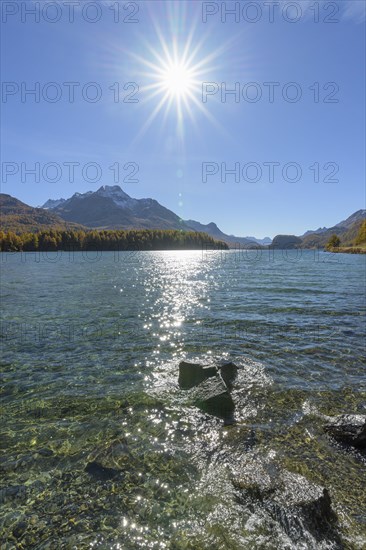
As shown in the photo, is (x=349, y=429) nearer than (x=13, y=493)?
No

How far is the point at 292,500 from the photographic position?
772cm

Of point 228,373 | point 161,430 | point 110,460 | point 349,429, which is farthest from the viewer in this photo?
point 228,373

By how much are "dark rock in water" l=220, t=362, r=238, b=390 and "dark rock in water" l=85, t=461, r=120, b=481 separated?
7.01 metres

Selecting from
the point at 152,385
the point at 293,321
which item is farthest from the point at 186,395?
the point at 293,321

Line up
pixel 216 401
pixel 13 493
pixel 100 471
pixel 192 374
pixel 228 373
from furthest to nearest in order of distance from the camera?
pixel 228 373
pixel 192 374
pixel 216 401
pixel 100 471
pixel 13 493

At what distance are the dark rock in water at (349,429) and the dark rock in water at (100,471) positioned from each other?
24.7 feet

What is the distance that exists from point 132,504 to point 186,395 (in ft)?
19.8

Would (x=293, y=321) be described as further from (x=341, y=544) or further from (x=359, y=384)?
(x=341, y=544)

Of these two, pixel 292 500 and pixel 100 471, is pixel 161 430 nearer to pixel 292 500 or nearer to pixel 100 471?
pixel 100 471

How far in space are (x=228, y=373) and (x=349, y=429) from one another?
19.5 ft

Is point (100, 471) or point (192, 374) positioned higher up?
point (192, 374)

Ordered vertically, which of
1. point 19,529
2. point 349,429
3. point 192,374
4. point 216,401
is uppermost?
point 192,374

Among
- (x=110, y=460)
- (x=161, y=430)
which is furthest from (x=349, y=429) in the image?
(x=110, y=460)

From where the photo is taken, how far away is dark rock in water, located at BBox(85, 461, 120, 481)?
8.99 m
